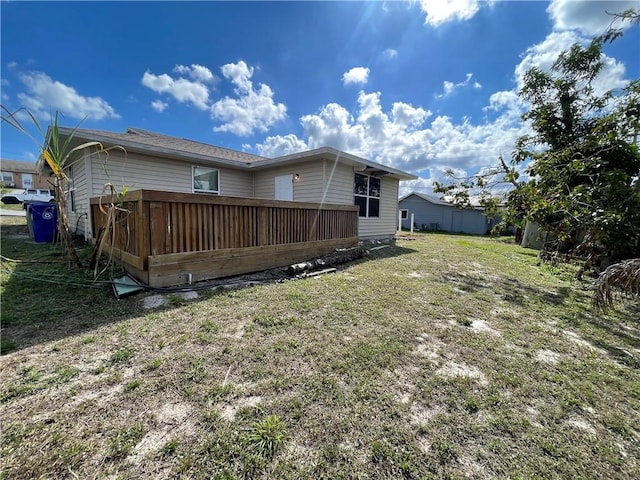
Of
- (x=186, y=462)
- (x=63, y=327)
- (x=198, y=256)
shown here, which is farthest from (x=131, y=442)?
(x=198, y=256)

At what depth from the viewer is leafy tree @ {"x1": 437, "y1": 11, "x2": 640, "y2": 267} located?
5.18m

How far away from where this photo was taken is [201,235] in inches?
159

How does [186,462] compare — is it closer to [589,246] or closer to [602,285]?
[602,285]

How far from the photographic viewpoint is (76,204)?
319 inches

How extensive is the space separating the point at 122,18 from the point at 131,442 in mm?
10172

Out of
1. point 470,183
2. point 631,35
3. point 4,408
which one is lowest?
point 4,408

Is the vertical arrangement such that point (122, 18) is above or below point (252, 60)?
below

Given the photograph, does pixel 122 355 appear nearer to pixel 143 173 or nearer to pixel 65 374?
pixel 65 374

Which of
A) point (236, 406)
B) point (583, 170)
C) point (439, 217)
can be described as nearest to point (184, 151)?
point (236, 406)

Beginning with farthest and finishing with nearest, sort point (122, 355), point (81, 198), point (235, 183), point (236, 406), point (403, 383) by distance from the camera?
point (235, 183)
point (81, 198)
point (122, 355)
point (403, 383)
point (236, 406)

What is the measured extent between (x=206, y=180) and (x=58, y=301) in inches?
231

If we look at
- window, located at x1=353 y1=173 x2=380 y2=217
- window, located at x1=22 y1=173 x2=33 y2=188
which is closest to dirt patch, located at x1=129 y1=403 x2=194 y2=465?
window, located at x1=353 y1=173 x2=380 y2=217

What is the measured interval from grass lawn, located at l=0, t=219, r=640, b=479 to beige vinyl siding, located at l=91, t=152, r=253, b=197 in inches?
148

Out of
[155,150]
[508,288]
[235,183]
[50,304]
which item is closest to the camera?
[50,304]
